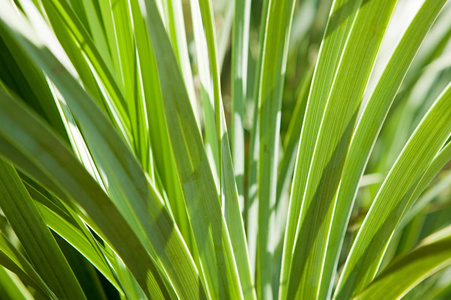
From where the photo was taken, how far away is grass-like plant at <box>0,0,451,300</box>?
0.22 meters

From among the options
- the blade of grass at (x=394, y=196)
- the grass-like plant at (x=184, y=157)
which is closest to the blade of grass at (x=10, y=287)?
the grass-like plant at (x=184, y=157)

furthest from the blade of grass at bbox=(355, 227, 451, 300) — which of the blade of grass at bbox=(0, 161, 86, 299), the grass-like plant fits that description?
the blade of grass at bbox=(0, 161, 86, 299)

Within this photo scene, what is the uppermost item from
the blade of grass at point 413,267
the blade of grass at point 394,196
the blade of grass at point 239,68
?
the blade of grass at point 239,68

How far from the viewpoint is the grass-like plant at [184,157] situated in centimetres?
22

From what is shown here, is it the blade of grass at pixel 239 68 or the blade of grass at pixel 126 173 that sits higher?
the blade of grass at pixel 239 68

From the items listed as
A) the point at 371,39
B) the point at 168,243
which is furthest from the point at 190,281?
the point at 371,39

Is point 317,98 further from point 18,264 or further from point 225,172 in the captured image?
point 18,264

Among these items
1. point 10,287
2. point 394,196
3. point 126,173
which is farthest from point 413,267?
point 10,287

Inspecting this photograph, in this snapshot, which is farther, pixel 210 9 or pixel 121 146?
pixel 210 9

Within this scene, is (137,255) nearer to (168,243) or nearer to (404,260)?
(168,243)

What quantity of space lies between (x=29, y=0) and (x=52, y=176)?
124 millimetres

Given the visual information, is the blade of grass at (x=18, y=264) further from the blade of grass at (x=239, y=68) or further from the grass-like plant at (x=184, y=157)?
the blade of grass at (x=239, y=68)

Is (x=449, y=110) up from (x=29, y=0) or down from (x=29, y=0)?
down

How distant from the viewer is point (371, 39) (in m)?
0.27
